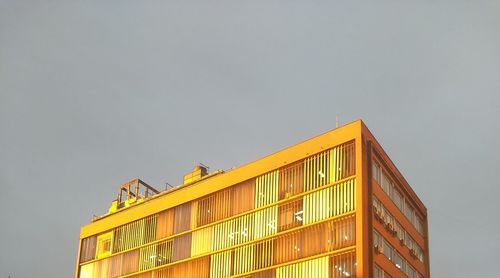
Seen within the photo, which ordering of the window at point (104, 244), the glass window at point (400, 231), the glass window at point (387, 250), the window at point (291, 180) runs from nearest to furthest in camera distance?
1. the glass window at point (387, 250)
2. the window at point (291, 180)
3. the glass window at point (400, 231)
4. the window at point (104, 244)

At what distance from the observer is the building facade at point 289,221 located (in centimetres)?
7269

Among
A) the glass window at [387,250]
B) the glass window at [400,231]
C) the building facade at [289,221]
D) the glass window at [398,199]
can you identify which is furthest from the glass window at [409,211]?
the glass window at [387,250]

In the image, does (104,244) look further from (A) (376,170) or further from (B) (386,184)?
(A) (376,170)

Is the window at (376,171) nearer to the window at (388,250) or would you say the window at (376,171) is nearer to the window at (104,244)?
the window at (388,250)

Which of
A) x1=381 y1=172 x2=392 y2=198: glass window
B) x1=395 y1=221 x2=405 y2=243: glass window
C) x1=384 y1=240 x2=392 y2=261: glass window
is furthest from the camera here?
x1=395 y1=221 x2=405 y2=243: glass window

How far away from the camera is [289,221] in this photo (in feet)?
255

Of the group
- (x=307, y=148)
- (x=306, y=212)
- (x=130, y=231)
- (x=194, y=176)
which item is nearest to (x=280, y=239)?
(x=306, y=212)

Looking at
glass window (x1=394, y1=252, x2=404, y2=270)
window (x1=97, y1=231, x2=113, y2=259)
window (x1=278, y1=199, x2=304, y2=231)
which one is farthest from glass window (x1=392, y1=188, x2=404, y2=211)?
window (x1=97, y1=231, x2=113, y2=259)

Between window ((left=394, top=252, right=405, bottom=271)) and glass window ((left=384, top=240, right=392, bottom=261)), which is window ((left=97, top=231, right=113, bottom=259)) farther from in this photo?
glass window ((left=384, top=240, right=392, bottom=261))

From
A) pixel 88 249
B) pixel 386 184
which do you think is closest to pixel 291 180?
pixel 386 184

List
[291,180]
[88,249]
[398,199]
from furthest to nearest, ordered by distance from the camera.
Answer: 1. [88,249]
2. [398,199]
3. [291,180]

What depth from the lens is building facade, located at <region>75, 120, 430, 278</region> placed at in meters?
72.7

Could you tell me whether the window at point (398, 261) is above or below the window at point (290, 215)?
below

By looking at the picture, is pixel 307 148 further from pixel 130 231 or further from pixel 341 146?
pixel 130 231
